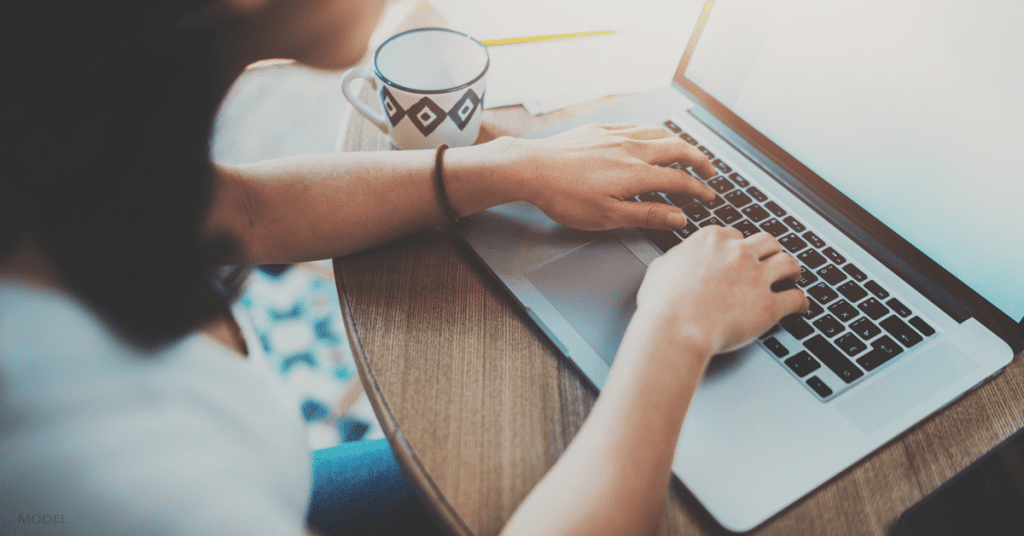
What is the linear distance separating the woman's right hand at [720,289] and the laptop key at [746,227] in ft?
0.15

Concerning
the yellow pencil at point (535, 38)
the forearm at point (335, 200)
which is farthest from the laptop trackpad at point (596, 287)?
the yellow pencil at point (535, 38)

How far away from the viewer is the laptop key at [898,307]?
0.49 m

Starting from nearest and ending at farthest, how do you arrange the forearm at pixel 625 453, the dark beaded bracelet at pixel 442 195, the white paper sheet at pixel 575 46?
1. the forearm at pixel 625 453
2. the dark beaded bracelet at pixel 442 195
3. the white paper sheet at pixel 575 46

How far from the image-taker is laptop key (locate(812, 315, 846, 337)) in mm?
475

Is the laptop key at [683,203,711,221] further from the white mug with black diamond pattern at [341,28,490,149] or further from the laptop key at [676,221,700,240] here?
the white mug with black diamond pattern at [341,28,490,149]

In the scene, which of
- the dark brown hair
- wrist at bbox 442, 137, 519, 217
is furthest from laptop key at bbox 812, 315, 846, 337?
the dark brown hair

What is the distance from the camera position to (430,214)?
549 millimetres

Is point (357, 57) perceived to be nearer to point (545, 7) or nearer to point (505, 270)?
point (505, 270)

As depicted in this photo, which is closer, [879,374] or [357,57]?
[879,374]

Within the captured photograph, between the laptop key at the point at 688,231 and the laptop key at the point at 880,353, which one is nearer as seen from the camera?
the laptop key at the point at 880,353

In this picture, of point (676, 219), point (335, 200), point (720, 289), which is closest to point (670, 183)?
point (676, 219)

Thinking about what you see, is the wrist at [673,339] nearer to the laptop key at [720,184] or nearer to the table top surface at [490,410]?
the table top surface at [490,410]

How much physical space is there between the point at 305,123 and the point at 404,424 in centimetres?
165

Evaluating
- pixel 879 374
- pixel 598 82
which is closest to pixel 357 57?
pixel 598 82
